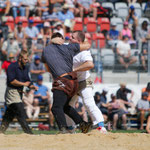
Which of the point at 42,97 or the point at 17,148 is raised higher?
the point at 17,148

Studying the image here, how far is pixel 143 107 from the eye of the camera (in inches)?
559

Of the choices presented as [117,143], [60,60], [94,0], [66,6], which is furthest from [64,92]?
[94,0]

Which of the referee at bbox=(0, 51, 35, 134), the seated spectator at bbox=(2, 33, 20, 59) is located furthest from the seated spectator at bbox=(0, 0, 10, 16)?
the referee at bbox=(0, 51, 35, 134)

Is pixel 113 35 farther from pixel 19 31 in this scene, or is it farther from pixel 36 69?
pixel 36 69

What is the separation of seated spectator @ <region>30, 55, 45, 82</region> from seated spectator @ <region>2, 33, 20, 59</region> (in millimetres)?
676

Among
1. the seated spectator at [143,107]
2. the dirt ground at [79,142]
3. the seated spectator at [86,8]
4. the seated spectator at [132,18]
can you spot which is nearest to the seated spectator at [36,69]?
the seated spectator at [143,107]

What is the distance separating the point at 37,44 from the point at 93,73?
2168 millimetres

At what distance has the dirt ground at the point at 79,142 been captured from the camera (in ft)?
22.2

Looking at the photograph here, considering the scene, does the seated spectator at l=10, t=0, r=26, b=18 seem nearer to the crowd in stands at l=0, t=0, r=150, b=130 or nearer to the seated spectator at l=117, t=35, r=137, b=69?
the crowd in stands at l=0, t=0, r=150, b=130

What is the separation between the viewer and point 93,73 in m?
15.6

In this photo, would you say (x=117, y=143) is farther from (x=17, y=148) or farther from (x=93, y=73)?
(x=93, y=73)

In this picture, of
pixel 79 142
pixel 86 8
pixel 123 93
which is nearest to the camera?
pixel 79 142

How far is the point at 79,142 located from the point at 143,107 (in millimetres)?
7297

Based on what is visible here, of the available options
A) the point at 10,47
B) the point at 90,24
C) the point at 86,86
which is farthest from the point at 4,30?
the point at 86,86
